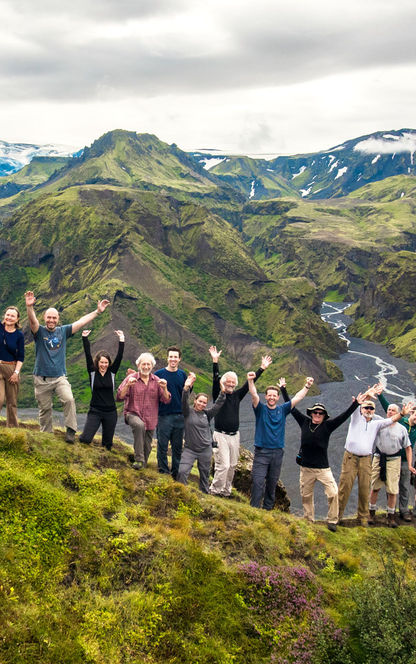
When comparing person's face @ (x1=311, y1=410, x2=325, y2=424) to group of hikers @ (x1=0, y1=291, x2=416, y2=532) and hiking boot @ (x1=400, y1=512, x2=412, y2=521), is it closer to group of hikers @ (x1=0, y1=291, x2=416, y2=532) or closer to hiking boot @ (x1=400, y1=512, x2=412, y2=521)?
group of hikers @ (x1=0, y1=291, x2=416, y2=532)

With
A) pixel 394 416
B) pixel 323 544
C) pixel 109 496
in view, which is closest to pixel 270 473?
pixel 323 544

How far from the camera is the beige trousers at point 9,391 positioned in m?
13.3

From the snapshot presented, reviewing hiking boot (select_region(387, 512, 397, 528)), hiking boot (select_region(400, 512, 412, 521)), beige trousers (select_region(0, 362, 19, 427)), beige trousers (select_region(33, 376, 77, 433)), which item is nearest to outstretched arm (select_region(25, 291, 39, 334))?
beige trousers (select_region(0, 362, 19, 427))

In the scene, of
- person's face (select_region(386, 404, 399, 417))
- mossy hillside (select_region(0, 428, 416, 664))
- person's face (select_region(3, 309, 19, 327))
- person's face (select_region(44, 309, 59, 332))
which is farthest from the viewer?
person's face (select_region(386, 404, 399, 417))

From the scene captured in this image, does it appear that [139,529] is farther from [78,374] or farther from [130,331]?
[130,331]

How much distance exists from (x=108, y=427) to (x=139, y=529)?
13.6ft

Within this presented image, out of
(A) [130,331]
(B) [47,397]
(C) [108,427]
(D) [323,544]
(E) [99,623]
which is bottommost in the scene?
(A) [130,331]

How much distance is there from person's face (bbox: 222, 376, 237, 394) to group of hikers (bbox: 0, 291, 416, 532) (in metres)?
0.04

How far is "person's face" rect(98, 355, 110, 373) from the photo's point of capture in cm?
1372

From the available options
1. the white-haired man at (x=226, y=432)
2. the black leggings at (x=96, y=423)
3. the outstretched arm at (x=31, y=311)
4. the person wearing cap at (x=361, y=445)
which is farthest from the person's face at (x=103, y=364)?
the person wearing cap at (x=361, y=445)

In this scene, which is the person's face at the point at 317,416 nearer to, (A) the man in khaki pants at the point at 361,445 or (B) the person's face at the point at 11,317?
(A) the man in khaki pants at the point at 361,445

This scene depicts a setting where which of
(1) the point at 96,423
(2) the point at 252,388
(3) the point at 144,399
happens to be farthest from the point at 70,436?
(2) the point at 252,388

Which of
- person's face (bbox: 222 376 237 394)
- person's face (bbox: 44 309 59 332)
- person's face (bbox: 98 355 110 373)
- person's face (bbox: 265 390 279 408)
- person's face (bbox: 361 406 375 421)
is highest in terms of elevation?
person's face (bbox: 44 309 59 332)

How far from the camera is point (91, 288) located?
198750 mm
